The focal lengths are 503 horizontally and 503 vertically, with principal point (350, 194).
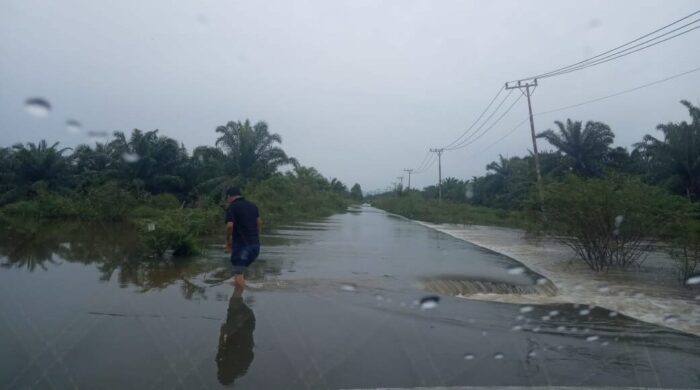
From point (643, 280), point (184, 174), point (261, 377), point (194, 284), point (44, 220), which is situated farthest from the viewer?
point (184, 174)

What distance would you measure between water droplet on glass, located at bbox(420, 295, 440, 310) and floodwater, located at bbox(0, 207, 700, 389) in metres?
0.08

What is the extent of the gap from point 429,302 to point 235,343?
3649 millimetres

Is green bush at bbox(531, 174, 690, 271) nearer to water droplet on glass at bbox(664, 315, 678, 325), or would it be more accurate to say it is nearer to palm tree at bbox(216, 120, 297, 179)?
water droplet on glass at bbox(664, 315, 678, 325)

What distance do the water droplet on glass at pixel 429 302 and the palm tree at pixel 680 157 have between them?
24107 millimetres

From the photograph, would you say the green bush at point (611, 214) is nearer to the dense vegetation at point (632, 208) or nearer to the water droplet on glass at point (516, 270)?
the dense vegetation at point (632, 208)

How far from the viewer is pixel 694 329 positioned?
709cm

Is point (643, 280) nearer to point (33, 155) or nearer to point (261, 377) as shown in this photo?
point (261, 377)

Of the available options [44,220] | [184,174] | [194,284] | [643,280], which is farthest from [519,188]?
[194,284]

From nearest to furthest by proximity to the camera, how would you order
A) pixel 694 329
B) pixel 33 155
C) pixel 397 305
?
pixel 694 329 → pixel 397 305 → pixel 33 155

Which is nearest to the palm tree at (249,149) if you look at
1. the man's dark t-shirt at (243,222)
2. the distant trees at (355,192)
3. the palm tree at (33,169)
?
the palm tree at (33,169)

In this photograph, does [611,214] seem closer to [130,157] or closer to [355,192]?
[130,157]

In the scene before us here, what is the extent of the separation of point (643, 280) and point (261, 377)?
1042 cm

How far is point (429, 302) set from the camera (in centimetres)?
810

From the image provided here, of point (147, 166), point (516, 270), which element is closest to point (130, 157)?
point (147, 166)
